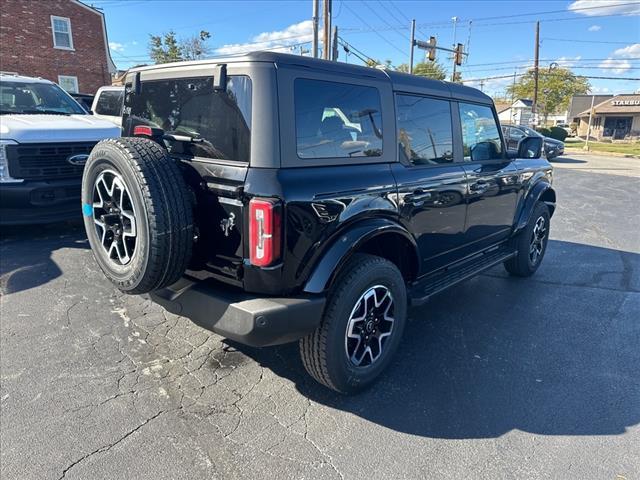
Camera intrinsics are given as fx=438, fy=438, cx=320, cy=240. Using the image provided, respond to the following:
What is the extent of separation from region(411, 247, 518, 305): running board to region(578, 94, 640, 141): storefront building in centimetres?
5451

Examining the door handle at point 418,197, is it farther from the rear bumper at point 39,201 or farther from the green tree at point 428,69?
the green tree at point 428,69

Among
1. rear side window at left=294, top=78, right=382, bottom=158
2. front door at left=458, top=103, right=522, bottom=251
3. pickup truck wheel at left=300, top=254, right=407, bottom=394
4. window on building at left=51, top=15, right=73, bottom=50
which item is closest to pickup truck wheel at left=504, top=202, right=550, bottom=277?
front door at left=458, top=103, right=522, bottom=251

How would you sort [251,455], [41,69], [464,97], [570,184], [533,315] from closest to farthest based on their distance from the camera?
[251,455], [464,97], [533,315], [570,184], [41,69]

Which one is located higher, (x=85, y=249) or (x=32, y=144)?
(x=32, y=144)

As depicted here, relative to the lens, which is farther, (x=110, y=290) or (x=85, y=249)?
(x=85, y=249)

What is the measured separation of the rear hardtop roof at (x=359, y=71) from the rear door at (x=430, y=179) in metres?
0.08

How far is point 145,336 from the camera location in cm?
347

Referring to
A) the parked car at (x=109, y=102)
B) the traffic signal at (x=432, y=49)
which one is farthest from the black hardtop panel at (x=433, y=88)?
the traffic signal at (x=432, y=49)

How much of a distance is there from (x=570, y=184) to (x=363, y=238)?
510 inches

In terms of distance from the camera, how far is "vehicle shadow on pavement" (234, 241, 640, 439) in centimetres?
265

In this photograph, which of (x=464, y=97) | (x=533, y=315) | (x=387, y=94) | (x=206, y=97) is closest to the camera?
(x=206, y=97)

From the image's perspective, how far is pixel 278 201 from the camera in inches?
88.2

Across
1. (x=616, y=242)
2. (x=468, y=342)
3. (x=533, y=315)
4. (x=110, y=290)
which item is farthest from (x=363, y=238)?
(x=616, y=242)

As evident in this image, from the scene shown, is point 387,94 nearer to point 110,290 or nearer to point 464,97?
point 464,97
